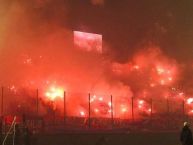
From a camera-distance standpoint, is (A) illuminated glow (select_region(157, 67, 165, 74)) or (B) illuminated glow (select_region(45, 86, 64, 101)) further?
(A) illuminated glow (select_region(157, 67, 165, 74))

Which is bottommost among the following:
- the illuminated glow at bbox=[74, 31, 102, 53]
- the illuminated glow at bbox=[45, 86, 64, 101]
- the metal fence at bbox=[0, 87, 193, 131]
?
the metal fence at bbox=[0, 87, 193, 131]

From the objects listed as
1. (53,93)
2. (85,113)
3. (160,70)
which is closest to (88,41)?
(160,70)

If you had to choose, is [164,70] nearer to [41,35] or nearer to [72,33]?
[72,33]

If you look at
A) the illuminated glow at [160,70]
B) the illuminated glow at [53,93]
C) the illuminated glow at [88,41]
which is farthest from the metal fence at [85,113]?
the illuminated glow at [160,70]

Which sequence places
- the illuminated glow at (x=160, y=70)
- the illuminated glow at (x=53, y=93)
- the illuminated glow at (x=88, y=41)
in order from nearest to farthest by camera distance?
the illuminated glow at (x=53, y=93), the illuminated glow at (x=88, y=41), the illuminated glow at (x=160, y=70)

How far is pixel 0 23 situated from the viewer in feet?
170

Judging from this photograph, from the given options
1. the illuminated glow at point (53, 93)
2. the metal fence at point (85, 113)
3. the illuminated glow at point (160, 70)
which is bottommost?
the metal fence at point (85, 113)

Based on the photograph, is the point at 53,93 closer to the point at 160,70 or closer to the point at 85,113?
the point at 85,113

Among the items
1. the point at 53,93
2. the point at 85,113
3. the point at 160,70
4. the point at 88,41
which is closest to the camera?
the point at 85,113

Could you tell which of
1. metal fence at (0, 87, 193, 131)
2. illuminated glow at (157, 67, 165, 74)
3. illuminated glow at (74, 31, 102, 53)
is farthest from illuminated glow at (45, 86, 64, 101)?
illuminated glow at (157, 67, 165, 74)

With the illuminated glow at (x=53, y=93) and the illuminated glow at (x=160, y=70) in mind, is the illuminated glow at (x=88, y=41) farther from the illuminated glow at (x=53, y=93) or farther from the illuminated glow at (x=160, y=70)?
the illuminated glow at (x=53, y=93)

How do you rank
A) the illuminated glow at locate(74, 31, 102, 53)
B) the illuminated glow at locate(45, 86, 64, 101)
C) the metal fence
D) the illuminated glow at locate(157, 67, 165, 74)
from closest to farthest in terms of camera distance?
the metal fence → the illuminated glow at locate(45, 86, 64, 101) → the illuminated glow at locate(74, 31, 102, 53) → the illuminated glow at locate(157, 67, 165, 74)

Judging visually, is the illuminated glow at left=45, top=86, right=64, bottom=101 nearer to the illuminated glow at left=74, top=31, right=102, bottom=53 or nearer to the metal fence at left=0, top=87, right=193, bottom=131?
the metal fence at left=0, top=87, right=193, bottom=131

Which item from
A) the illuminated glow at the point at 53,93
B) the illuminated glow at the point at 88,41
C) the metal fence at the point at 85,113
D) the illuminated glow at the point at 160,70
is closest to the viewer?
the metal fence at the point at 85,113
